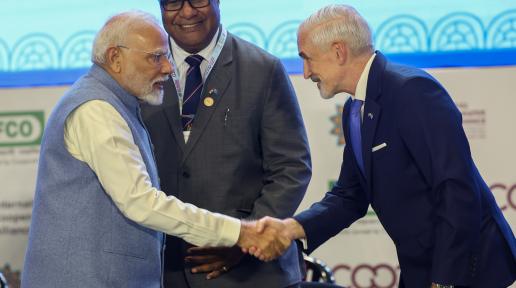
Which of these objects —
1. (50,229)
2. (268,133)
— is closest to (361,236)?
(268,133)

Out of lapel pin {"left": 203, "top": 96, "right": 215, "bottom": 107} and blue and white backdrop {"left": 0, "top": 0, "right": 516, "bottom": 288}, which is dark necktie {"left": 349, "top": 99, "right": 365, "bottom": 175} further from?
blue and white backdrop {"left": 0, "top": 0, "right": 516, "bottom": 288}

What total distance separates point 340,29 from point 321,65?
159 mm

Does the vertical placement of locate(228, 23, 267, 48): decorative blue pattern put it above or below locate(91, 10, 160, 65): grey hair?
below

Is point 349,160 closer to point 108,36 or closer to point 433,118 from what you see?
point 433,118

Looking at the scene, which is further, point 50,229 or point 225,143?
point 225,143

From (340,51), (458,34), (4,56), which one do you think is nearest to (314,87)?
(458,34)

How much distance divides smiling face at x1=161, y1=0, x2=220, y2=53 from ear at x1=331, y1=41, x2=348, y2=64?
1.96 feet

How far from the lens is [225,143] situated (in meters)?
3.56

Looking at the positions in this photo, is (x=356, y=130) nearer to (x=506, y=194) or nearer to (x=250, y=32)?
(x=506, y=194)

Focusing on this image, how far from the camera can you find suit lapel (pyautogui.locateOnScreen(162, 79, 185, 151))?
358cm

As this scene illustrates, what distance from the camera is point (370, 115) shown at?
3213 millimetres

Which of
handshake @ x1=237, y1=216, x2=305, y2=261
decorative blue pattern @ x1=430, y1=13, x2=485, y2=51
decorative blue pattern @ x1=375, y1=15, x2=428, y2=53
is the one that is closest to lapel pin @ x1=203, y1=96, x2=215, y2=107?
handshake @ x1=237, y1=216, x2=305, y2=261

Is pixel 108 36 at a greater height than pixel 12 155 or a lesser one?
greater

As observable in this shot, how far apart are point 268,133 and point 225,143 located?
0.58ft
